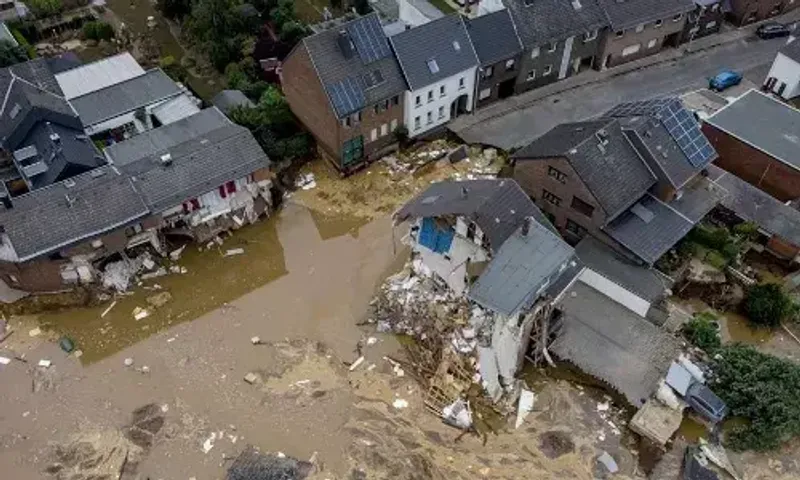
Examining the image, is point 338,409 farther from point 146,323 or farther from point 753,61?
point 753,61

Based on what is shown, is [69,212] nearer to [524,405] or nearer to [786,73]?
[524,405]

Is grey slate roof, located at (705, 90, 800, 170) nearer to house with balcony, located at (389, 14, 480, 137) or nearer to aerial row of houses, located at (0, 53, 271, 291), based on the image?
house with balcony, located at (389, 14, 480, 137)

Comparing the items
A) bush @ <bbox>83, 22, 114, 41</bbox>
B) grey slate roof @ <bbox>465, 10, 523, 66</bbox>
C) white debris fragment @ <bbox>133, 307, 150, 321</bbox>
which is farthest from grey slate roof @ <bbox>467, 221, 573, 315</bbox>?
bush @ <bbox>83, 22, 114, 41</bbox>

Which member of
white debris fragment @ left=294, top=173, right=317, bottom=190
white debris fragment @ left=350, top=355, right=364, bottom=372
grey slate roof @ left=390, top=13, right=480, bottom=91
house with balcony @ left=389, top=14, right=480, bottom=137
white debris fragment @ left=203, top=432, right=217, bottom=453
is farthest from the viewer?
white debris fragment @ left=294, top=173, right=317, bottom=190

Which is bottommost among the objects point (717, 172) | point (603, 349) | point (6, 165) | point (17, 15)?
point (603, 349)

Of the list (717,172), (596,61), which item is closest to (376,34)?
(596,61)

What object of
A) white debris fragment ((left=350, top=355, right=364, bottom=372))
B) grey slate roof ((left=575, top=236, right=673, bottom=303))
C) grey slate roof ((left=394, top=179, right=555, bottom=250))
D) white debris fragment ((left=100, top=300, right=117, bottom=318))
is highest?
grey slate roof ((left=394, top=179, right=555, bottom=250))

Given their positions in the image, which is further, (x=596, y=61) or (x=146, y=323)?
(x=596, y=61)
